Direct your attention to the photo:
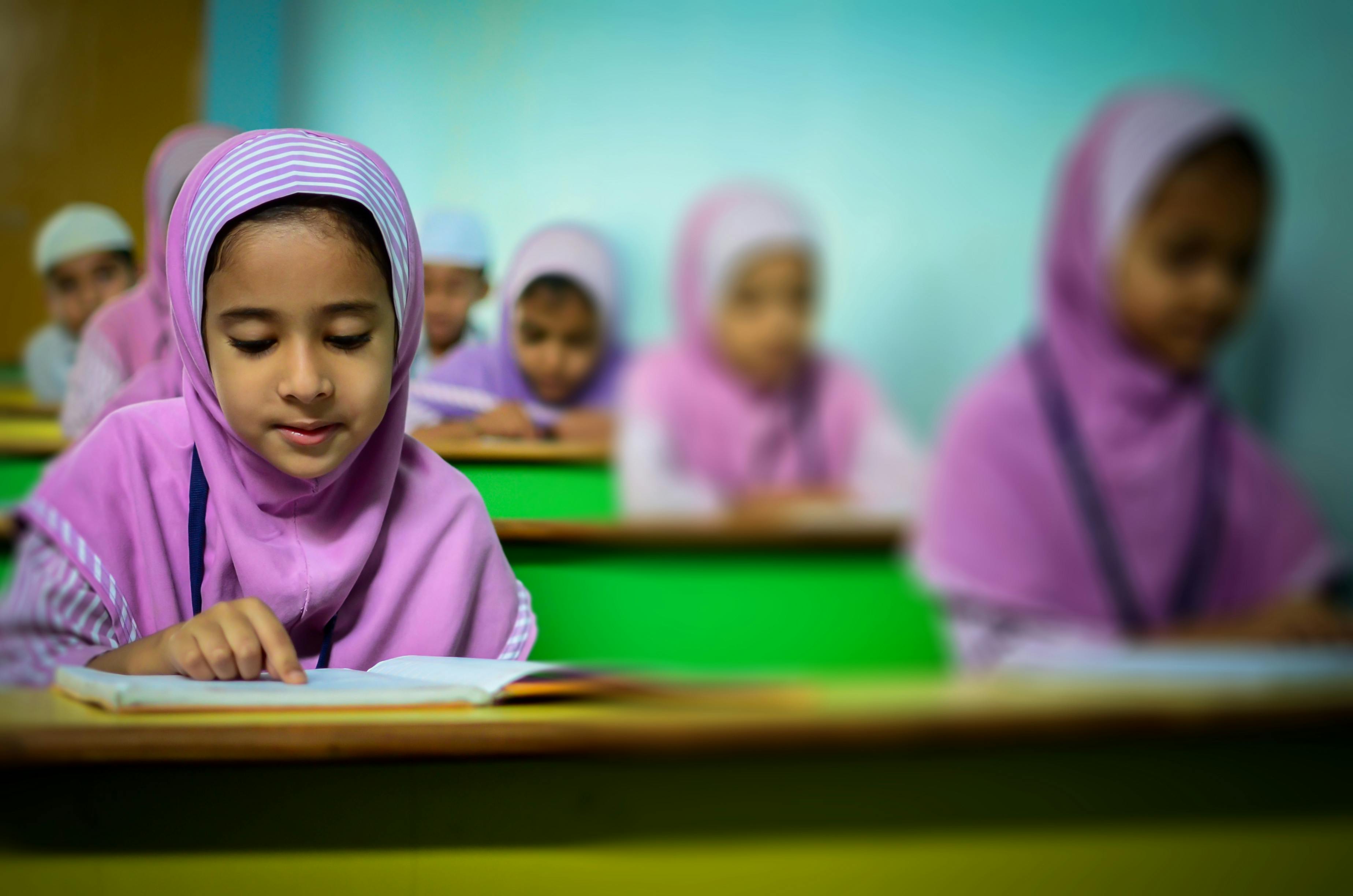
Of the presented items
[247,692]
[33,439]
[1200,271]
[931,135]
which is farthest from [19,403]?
[1200,271]

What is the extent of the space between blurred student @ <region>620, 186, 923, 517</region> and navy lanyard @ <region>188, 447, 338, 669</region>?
28 cm

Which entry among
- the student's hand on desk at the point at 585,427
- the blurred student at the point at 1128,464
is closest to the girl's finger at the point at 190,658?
the student's hand on desk at the point at 585,427

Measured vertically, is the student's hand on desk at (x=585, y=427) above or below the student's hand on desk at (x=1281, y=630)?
above

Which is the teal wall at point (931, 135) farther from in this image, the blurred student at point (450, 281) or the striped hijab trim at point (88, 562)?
the striped hijab trim at point (88, 562)

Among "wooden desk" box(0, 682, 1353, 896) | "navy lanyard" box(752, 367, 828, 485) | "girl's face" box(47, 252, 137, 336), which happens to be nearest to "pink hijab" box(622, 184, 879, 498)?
"navy lanyard" box(752, 367, 828, 485)

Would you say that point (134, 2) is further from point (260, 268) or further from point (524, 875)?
point (524, 875)

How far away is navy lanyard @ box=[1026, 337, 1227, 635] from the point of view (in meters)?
0.51

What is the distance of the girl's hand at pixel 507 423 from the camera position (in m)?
0.65

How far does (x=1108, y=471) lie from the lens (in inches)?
20.2

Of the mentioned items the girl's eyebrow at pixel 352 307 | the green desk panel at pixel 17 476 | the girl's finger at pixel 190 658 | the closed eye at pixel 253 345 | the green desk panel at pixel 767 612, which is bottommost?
the girl's finger at pixel 190 658

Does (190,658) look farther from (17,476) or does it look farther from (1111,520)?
(1111,520)

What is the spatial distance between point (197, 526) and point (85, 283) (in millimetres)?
154

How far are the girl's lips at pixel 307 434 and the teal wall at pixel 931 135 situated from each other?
0.17 metres

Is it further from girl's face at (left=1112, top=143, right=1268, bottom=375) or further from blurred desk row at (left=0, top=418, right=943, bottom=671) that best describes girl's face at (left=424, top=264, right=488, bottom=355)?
girl's face at (left=1112, top=143, right=1268, bottom=375)
